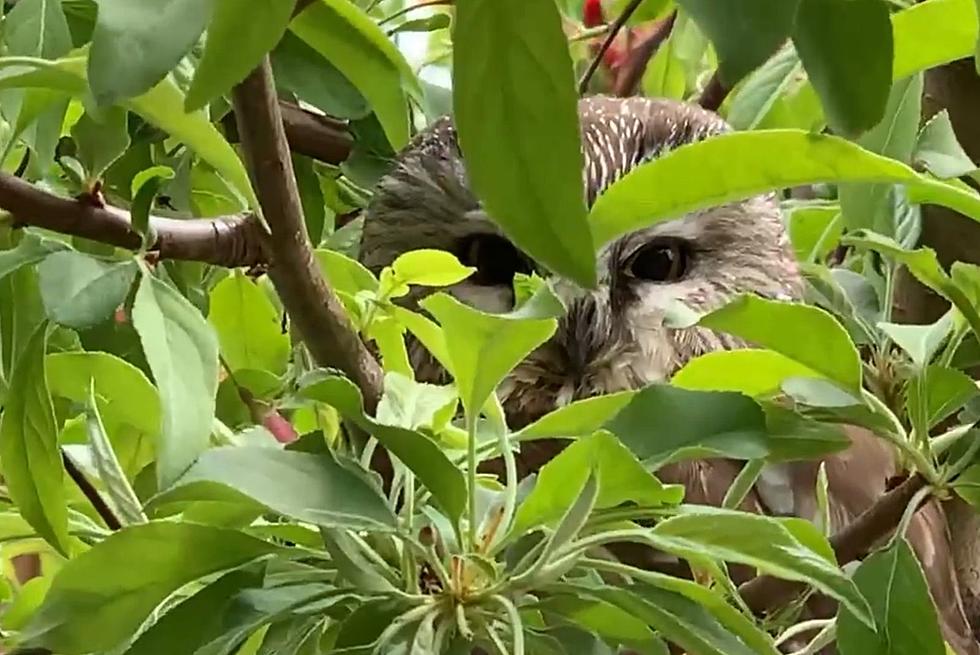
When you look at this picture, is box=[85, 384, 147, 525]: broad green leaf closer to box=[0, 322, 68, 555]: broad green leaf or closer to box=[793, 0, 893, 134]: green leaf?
box=[0, 322, 68, 555]: broad green leaf

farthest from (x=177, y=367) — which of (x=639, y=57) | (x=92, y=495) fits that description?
(x=639, y=57)

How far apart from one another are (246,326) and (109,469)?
0.22m

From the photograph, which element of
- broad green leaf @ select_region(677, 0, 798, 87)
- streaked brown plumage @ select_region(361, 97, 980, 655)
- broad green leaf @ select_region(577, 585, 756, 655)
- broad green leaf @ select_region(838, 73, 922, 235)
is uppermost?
broad green leaf @ select_region(677, 0, 798, 87)

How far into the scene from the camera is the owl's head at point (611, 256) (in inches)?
32.9

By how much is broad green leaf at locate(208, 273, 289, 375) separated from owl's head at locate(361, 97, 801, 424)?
18cm

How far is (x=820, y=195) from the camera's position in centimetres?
89

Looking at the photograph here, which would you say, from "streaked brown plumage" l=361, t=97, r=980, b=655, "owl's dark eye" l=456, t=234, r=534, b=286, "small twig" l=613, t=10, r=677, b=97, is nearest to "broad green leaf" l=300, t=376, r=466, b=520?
"streaked brown plumage" l=361, t=97, r=980, b=655

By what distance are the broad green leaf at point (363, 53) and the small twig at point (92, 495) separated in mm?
179

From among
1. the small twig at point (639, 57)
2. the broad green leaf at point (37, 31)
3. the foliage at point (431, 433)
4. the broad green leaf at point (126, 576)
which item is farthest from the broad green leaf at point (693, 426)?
the small twig at point (639, 57)

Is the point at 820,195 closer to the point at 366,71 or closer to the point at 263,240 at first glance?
the point at 366,71

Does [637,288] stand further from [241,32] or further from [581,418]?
[241,32]

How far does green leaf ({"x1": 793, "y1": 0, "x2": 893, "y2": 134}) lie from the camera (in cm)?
24

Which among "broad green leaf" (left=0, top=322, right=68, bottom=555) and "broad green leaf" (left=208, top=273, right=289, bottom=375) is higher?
"broad green leaf" (left=0, top=322, right=68, bottom=555)

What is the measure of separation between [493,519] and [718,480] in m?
0.43
